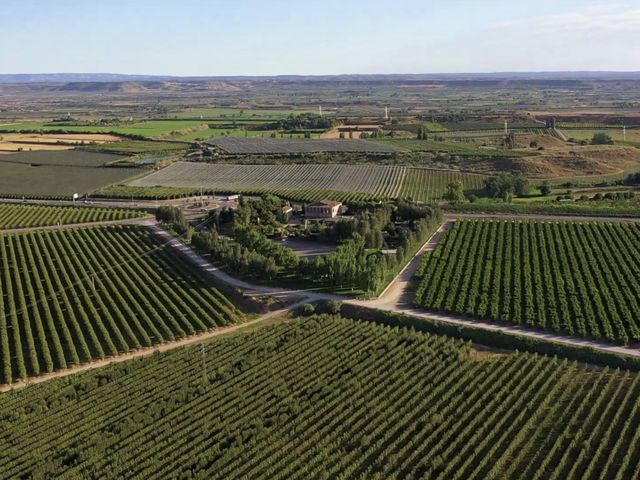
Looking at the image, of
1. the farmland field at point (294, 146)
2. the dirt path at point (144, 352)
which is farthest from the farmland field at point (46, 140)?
the dirt path at point (144, 352)

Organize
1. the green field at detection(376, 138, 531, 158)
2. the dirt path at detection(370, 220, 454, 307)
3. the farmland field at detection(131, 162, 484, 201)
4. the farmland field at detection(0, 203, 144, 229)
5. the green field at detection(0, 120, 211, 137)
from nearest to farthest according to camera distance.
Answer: the dirt path at detection(370, 220, 454, 307) → the farmland field at detection(0, 203, 144, 229) → the farmland field at detection(131, 162, 484, 201) → the green field at detection(376, 138, 531, 158) → the green field at detection(0, 120, 211, 137)

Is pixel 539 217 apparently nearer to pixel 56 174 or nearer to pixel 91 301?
pixel 91 301

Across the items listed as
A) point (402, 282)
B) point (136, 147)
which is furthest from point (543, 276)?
point (136, 147)

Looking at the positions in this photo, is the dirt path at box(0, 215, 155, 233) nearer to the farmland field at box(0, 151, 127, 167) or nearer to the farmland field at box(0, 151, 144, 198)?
the farmland field at box(0, 151, 144, 198)

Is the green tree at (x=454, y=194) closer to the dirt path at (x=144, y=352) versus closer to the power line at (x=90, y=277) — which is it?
the power line at (x=90, y=277)

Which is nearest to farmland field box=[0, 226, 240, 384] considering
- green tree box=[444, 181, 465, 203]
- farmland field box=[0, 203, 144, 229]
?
farmland field box=[0, 203, 144, 229]

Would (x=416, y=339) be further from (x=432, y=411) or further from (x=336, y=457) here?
(x=336, y=457)
